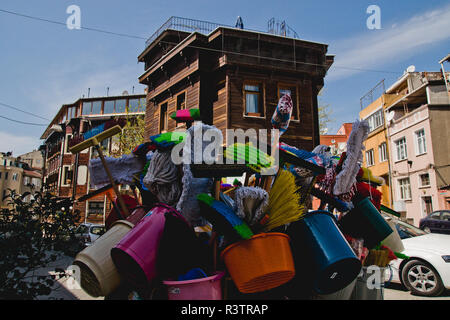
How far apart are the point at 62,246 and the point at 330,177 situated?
1.80 meters

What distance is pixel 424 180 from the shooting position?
707 inches

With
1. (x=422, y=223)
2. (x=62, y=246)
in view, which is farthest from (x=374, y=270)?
(x=422, y=223)

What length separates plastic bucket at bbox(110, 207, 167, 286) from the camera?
1296 millimetres

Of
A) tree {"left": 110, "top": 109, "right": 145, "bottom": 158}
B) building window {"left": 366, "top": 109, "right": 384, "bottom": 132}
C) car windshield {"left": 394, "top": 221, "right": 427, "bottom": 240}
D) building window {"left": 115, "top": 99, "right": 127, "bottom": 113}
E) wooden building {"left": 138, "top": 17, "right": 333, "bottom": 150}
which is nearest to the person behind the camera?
car windshield {"left": 394, "top": 221, "right": 427, "bottom": 240}

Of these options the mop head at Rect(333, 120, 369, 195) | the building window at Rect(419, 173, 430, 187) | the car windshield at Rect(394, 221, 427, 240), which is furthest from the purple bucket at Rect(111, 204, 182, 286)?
the building window at Rect(419, 173, 430, 187)

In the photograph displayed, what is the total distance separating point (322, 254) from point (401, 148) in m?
22.4

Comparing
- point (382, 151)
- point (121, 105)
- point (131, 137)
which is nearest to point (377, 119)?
point (382, 151)

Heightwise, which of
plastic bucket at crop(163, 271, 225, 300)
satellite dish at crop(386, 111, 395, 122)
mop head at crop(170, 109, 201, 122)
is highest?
satellite dish at crop(386, 111, 395, 122)

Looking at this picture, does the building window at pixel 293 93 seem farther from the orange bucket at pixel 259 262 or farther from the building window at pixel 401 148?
the building window at pixel 401 148

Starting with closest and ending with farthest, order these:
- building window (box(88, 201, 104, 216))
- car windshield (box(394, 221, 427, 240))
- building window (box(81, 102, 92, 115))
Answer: car windshield (box(394, 221, 427, 240)), building window (box(88, 201, 104, 216)), building window (box(81, 102, 92, 115))

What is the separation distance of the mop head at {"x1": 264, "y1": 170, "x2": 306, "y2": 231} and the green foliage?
4.37 feet

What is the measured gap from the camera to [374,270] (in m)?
1.85

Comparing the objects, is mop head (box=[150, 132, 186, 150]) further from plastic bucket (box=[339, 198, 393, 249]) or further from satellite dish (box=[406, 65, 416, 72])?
satellite dish (box=[406, 65, 416, 72])

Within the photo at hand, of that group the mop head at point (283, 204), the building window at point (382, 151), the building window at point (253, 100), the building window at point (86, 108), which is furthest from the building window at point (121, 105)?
the mop head at point (283, 204)
